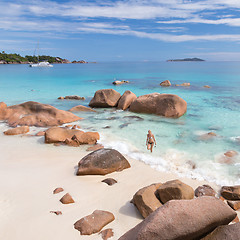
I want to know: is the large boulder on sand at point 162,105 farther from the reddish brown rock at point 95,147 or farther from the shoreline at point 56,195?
the shoreline at point 56,195

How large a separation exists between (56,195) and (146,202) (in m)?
2.45

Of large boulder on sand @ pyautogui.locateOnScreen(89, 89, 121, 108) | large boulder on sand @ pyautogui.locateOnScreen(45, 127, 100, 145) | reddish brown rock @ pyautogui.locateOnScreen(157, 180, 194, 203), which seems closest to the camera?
reddish brown rock @ pyautogui.locateOnScreen(157, 180, 194, 203)

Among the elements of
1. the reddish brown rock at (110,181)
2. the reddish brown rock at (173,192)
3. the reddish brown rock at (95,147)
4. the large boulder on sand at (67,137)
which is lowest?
the reddish brown rock at (95,147)

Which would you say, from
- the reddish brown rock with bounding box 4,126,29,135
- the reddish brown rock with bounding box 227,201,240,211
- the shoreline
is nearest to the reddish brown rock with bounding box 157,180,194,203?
the shoreline

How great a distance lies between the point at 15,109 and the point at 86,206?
37.3 ft

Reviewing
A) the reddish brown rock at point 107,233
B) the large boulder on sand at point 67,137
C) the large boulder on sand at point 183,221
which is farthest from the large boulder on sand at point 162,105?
the large boulder on sand at point 183,221

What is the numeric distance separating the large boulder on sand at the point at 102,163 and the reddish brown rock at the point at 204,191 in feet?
7.93

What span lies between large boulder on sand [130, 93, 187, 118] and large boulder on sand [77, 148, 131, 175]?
828 centimetres

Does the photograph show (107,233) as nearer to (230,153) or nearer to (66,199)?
(66,199)

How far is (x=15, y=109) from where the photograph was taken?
1465cm

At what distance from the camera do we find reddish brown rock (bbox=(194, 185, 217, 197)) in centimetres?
601

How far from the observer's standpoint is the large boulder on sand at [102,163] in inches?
275

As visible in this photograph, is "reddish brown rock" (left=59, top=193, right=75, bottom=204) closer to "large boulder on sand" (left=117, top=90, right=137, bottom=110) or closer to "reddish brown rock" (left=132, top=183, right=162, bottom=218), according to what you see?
"reddish brown rock" (left=132, top=183, right=162, bottom=218)

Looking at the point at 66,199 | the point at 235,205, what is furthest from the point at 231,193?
the point at 66,199
